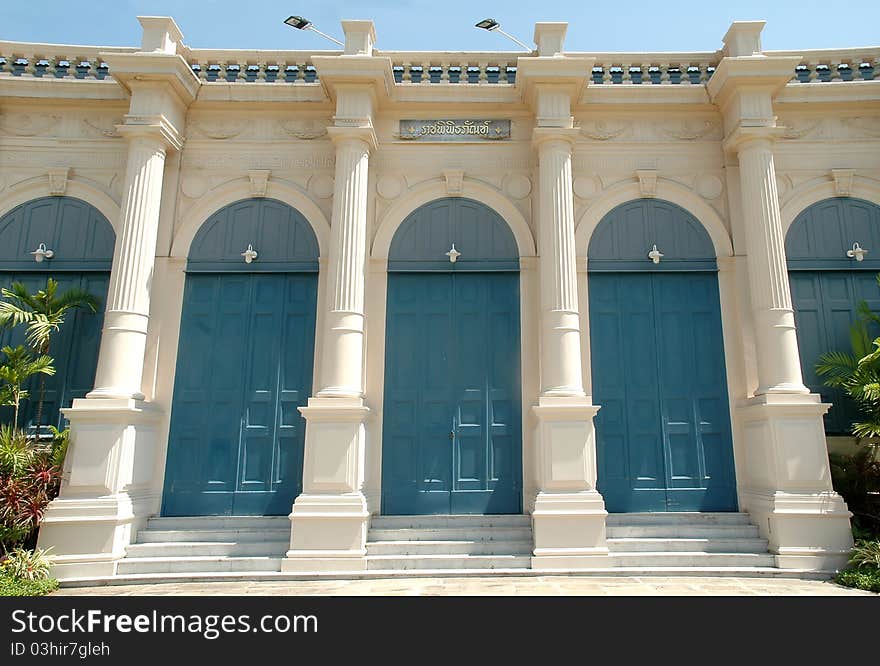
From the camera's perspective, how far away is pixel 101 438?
7488 millimetres

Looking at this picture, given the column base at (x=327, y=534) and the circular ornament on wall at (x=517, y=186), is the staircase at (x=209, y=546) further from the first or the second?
the circular ornament on wall at (x=517, y=186)

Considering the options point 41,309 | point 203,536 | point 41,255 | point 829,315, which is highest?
point 41,255

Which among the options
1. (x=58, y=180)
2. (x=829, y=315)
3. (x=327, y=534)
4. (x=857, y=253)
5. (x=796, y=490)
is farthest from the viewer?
(x=58, y=180)

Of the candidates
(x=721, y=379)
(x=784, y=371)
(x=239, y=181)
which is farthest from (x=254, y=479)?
(x=784, y=371)

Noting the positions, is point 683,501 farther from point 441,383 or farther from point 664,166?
point 664,166

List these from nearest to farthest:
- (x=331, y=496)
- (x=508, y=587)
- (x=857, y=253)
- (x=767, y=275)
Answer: (x=508, y=587), (x=331, y=496), (x=767, y=275), (x=857, y=253)

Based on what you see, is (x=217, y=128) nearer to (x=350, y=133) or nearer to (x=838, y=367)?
(x=350, y=133)

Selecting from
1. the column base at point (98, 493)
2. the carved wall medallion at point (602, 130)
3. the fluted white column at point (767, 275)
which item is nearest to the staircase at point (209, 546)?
the column base at point (98, 493)

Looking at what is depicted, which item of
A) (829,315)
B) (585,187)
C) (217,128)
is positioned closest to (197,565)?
(217,128)

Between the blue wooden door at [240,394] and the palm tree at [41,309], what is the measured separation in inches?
60.1

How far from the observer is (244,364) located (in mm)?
8664

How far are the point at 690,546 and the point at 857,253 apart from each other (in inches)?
202

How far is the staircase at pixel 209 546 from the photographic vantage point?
7.21m

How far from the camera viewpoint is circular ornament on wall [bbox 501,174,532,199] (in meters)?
9.27
